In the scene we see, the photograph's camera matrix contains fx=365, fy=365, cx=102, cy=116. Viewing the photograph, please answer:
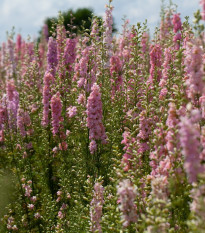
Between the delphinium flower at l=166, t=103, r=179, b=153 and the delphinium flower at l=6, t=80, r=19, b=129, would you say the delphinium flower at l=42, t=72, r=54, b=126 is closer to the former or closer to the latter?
the delphinium flower at l=6, t=80, r=19, b=129

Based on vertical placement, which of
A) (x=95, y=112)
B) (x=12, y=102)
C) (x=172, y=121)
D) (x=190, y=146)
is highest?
(x=12, y=102)

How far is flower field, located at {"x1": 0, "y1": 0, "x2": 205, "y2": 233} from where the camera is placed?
2.33m

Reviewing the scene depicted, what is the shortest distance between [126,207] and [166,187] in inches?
12.1

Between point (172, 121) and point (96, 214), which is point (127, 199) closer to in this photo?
point (172, 121)

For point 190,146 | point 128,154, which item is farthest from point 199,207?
point 128,154

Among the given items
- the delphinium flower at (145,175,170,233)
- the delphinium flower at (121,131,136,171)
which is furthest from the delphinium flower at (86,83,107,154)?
the delphinium flower at (145,175,170,233)

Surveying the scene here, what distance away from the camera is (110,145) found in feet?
15.6

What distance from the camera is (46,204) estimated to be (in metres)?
4.78

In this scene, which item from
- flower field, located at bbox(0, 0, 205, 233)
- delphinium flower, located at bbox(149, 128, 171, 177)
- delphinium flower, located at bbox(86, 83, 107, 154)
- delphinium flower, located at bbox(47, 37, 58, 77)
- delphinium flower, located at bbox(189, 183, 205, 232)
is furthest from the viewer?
delphinium flower, located at bbox(47, 37, 58, 77)

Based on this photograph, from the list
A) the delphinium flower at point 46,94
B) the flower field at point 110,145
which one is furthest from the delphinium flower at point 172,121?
the delphinium flower at point 46,94

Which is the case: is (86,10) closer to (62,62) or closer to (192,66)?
(62,62)

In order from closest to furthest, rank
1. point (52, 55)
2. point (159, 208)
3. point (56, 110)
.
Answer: point (159, 208) < point (56, 110) < point (52, 55)

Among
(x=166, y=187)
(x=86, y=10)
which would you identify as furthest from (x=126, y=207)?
(x=86, y=10)

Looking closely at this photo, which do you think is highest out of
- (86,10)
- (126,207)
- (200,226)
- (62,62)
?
(86,10)
